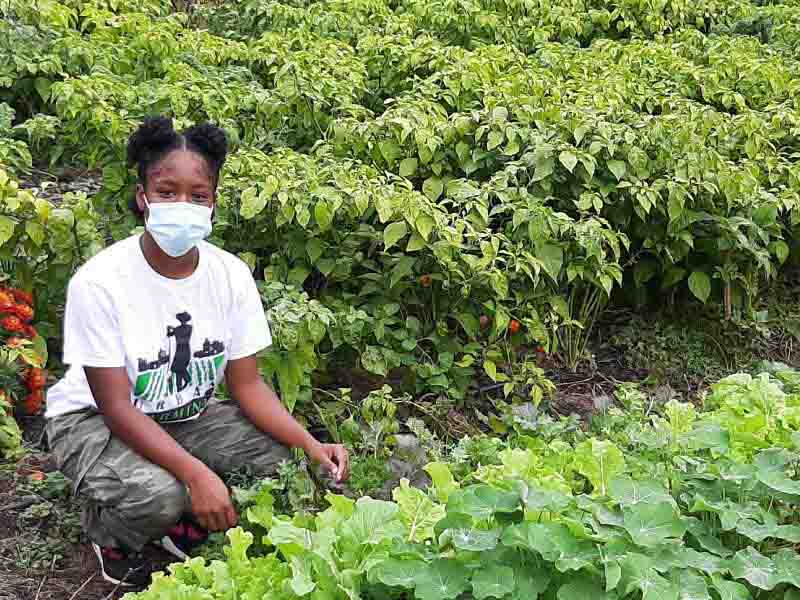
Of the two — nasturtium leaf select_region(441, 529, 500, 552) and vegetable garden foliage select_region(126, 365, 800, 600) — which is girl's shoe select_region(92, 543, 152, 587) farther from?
nasturtium leaf select_region(441, 529, 500, 552)

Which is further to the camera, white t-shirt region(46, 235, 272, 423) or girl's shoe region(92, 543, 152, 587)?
girl's shoe region(92, 543, 152, 587)

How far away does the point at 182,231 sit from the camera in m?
2.75

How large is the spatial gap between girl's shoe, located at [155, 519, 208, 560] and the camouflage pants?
74 mm

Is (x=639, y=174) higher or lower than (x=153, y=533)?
higher

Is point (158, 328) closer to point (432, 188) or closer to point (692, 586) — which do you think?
point (692, 586)

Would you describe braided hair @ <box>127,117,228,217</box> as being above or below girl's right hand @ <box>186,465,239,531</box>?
above

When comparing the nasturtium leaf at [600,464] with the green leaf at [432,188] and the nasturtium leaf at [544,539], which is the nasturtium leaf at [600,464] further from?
the green leaf at [432,188]

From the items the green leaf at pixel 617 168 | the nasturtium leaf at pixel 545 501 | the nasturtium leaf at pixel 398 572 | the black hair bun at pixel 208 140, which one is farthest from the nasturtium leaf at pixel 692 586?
the green leaf at pixel 617 168

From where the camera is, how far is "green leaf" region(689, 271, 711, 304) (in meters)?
4.46

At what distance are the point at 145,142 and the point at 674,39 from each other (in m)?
5.19

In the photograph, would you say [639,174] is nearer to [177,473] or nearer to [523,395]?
[523,395]

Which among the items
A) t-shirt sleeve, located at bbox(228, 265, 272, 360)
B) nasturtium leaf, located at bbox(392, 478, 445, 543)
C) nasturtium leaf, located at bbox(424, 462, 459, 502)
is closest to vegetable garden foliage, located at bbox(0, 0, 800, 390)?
t-shirt sleeve, located at bbox(228, 265, 272, 360)

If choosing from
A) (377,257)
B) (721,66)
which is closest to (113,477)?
(377,257)

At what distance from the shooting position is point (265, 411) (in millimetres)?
3045
